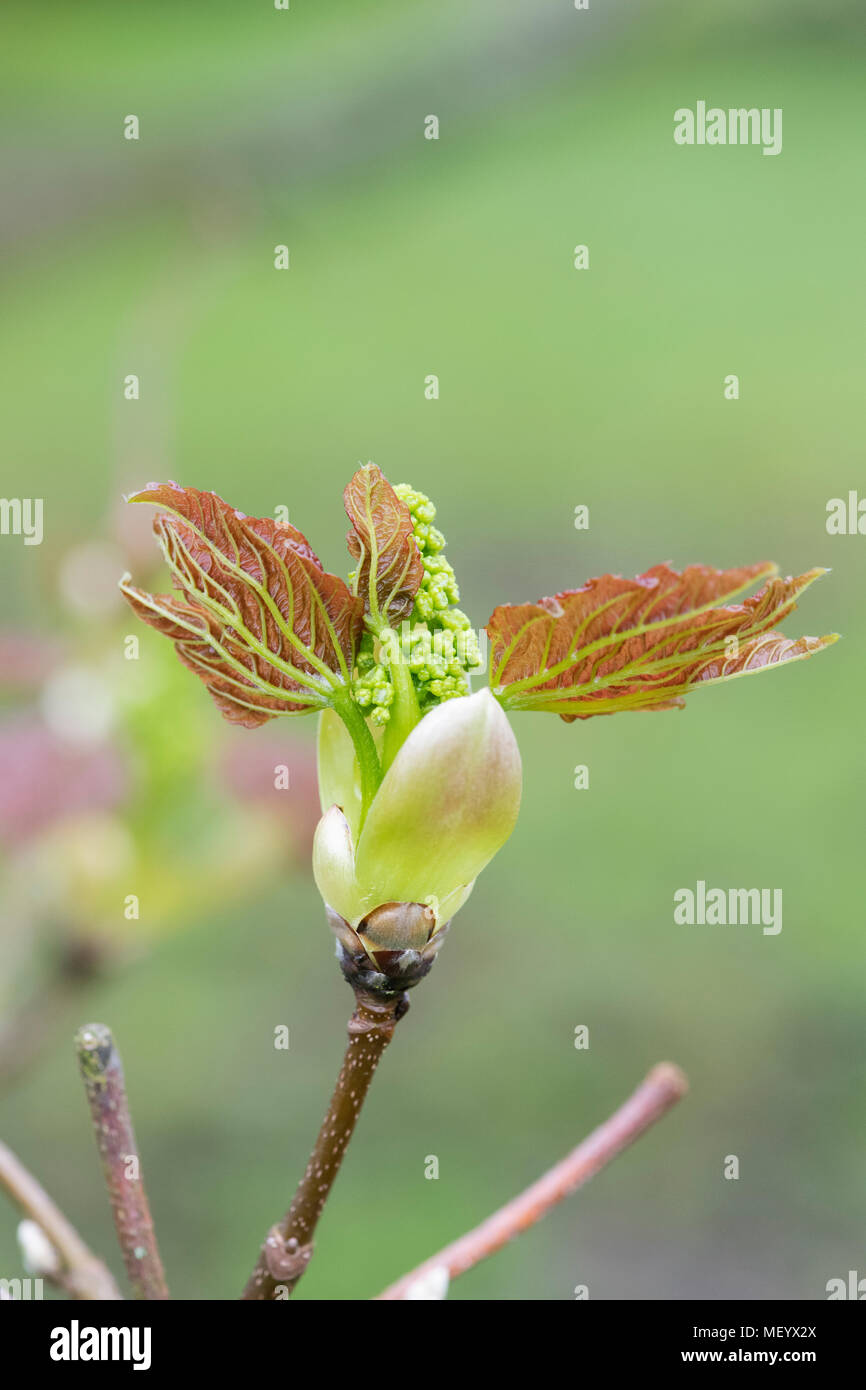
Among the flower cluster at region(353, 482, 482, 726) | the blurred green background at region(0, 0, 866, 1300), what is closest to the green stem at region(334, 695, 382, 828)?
the flower cluster at region(353, 482, 482, 726)

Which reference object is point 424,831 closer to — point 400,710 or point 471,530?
point 400,710

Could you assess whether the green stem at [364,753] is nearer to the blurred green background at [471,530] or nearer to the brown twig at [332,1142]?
the brown twig at [332,1142]

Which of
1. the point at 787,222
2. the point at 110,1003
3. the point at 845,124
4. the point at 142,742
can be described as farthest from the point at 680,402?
the point at 142,742

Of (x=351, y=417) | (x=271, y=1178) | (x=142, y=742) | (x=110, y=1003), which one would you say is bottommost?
(x=271, y=1178)

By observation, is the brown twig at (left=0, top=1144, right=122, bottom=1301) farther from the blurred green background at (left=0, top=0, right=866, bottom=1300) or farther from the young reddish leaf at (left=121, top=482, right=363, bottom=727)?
the blurred green background at (left=0, top=0, right=866, bottom=1300)
